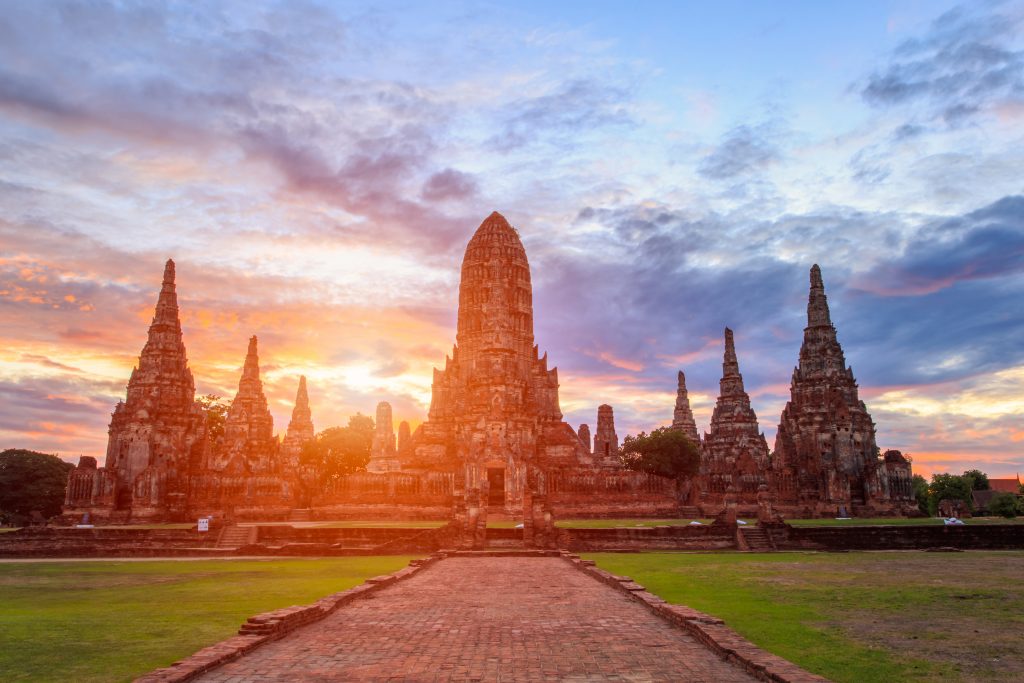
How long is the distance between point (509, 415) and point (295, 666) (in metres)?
46.6

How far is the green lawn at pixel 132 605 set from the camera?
10047 mm

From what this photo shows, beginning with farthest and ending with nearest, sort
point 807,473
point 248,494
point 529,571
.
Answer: point 807,473, point 248,494, point 529,571

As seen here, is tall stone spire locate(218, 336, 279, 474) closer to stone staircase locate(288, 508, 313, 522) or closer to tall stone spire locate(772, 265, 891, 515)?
stone staircase locate(288, 508, 313, 522)

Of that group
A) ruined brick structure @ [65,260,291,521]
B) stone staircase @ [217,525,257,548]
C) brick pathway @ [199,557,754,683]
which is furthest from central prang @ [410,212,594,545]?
brick pathway @ [199,557,754,683]

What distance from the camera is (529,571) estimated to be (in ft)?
71.6

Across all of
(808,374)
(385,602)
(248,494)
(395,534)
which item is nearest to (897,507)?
(808,374)

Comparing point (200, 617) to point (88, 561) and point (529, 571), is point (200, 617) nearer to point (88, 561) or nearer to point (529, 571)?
point (529, 571)

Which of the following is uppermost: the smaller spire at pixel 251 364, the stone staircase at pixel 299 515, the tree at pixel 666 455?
the smaller spire at pixel 251 364

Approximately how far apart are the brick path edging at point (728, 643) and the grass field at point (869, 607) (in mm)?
650

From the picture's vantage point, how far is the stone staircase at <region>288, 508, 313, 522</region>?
42.4 metres

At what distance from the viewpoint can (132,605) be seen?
599 inches

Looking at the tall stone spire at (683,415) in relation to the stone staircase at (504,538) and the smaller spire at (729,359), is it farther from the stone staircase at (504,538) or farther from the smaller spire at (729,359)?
the stone staircase at (504,538)

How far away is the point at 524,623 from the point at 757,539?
845 inches

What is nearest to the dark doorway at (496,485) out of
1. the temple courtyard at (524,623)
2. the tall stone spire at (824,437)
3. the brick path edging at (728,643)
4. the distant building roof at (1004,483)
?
the tall stone spire at (824,437)
